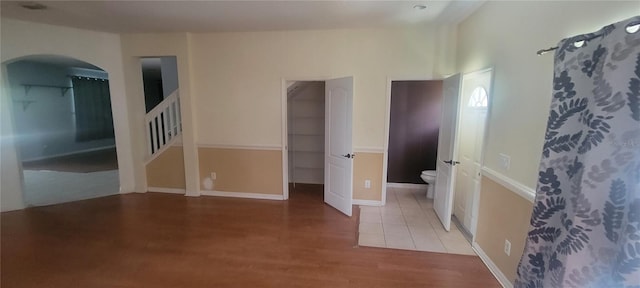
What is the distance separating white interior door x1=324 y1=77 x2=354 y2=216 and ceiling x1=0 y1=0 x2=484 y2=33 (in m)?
0.80

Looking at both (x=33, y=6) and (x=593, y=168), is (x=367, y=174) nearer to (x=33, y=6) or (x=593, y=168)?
(x=593, y=168)

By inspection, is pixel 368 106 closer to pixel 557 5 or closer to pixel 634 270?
pixel 557 5

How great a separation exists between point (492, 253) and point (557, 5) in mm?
2002

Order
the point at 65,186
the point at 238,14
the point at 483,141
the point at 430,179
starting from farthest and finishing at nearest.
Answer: the point at 65,186, the point at 430,179, the point at 238,14, the point at 483,141

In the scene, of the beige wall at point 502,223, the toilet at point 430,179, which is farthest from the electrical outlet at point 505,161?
the toilet at point 430,179

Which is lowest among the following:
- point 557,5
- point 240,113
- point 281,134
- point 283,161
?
point 283,161

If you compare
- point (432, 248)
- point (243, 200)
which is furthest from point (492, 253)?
point (243, 200)

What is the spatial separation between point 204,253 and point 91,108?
26.8 ft

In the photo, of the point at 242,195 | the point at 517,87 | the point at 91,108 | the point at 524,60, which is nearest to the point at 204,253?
the point at 242,195

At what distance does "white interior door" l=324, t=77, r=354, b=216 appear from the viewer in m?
3.42

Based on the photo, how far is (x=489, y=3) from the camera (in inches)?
100

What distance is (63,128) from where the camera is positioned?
24.2ft

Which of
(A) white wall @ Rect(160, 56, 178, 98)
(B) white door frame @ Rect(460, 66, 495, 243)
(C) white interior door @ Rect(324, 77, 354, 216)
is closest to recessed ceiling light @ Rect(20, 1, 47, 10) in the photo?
(A) white wall @ Rect(160, 56, 178, 98)

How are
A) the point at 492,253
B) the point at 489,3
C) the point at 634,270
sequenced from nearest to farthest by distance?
the point at 634,270, the point at 492,253, the point at 489,3
